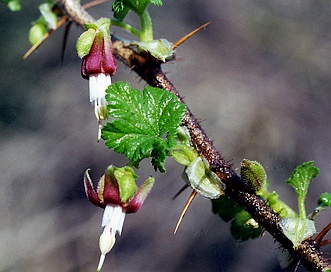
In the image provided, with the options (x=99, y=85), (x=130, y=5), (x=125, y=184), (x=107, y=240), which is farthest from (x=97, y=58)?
(x=107, y=240)

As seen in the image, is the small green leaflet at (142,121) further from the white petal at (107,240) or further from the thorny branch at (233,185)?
the white petal at (107,240)

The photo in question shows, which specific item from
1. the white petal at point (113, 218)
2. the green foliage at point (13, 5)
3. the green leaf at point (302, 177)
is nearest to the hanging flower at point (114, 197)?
the white petal at point (113, 218)

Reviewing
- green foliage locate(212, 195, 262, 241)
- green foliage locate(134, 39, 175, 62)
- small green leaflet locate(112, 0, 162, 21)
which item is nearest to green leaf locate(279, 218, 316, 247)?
green foliage locate(212, 195, 262, 241)

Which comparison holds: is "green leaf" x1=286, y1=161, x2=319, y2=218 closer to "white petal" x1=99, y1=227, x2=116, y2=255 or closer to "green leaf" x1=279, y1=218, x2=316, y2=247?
"green leaf" x1=279, y1=218, x2=316, y2=247

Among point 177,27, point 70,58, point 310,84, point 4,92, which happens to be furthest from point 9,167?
point 310,84

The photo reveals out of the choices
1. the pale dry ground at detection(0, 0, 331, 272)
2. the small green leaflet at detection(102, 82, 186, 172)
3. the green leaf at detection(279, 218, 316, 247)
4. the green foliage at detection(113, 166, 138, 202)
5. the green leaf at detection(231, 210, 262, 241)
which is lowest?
the green leaf at detection(279, 218, 316, 247)

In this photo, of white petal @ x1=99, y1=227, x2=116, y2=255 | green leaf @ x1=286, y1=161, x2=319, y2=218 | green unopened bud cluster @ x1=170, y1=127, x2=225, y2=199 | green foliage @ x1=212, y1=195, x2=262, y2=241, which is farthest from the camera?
green foliage @ x1=212, y1=195, x2=262, y2=241

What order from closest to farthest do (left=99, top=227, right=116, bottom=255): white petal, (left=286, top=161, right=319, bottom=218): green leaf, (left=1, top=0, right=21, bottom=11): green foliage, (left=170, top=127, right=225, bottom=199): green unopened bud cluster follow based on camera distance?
1. (left=99, top=227, right=116, bottom=255): white petal
2. (left=170, top=127, right=225, bottom=199): green unopened bud cluster
3. (left=286, top=161, right=319, bottom=218): green leaf
4. (left=1, top=0, right=21, bottom=11): green foliage
